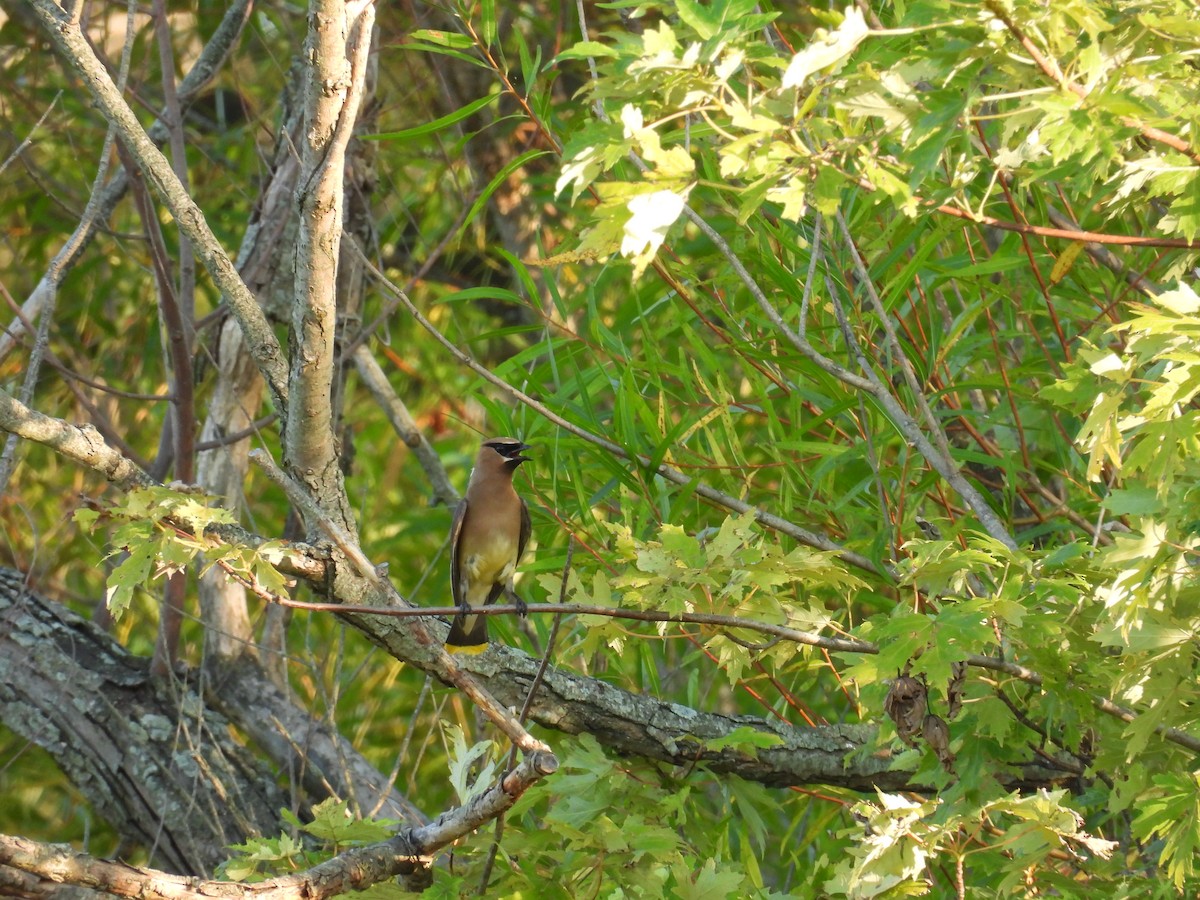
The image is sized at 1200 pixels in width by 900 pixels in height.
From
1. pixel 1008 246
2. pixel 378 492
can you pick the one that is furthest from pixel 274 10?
pixel 1008 246

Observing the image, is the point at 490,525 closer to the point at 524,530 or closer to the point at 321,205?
the point at 524,530

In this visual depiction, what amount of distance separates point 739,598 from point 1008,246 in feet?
4.69

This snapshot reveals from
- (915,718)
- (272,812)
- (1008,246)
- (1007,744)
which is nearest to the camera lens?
(915,718)

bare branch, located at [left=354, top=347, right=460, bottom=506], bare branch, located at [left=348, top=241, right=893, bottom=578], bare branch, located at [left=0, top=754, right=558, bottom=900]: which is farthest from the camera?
bare branch, located at [left=354, top=347, right=460, bottom=506]

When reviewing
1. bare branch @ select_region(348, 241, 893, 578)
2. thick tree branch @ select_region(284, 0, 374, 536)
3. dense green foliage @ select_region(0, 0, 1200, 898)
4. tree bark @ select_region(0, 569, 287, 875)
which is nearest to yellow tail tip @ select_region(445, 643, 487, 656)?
dense green foliage @ select_region(0, 0, 1200, 898)

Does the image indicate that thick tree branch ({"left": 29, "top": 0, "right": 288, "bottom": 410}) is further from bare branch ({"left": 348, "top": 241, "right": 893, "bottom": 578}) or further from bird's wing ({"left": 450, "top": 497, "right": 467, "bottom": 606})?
bird's wing ({"left": 450, "top": 497, "right": 467, "bottom": 606})

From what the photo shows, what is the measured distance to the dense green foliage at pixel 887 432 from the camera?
219cm

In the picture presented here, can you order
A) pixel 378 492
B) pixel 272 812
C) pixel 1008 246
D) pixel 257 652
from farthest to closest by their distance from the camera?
pixel 378 492 < pixel 257 652 < pixel 272 812 < pixel 1008 246

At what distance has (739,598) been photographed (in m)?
2.84

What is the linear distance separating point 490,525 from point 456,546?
0.20 m

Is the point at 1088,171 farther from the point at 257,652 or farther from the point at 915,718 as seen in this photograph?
the point at 257,652

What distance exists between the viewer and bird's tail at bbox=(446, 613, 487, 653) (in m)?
3.81

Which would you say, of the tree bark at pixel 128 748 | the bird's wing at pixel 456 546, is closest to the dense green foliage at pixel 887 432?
the bird's wing at pixel 456 546

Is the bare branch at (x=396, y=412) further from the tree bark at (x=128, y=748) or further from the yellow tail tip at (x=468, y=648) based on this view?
the yellow tail tip at (x=468, y=648)
